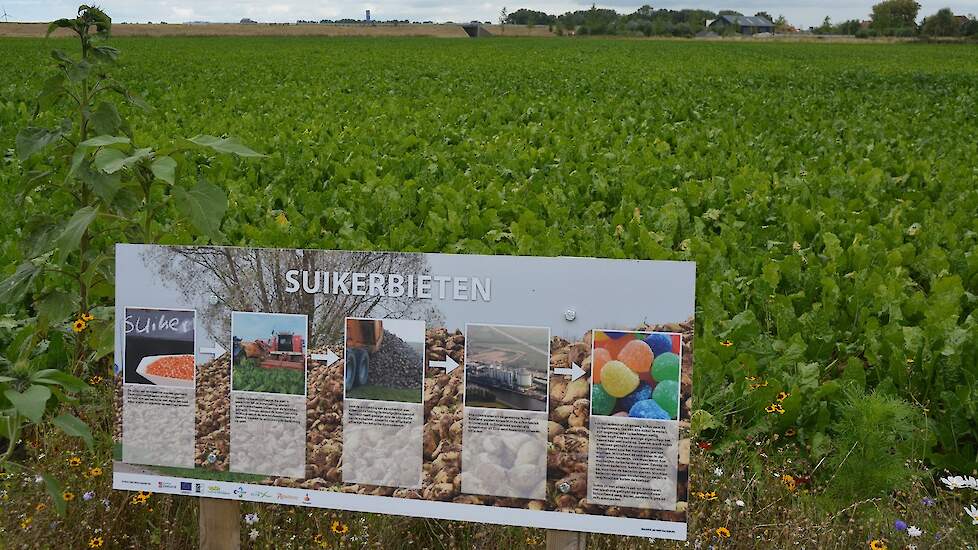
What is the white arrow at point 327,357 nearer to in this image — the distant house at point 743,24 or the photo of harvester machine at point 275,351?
the photo of harvester machine at point 275,351

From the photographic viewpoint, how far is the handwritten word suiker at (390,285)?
2.63m

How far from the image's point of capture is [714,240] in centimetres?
643

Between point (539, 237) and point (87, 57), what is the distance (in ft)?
11.9

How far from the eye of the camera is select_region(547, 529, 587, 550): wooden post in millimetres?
2648

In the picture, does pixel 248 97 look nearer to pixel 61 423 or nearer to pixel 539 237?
pixel 539 237

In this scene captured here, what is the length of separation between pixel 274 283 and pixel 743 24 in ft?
487

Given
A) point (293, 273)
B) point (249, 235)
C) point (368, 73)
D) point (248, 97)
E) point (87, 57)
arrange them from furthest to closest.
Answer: point (368, 73) → point (248, 97) → point (249, 235) → point (87, 57) → point (293, 273)

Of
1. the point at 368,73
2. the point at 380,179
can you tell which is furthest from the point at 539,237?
the point at 368,73

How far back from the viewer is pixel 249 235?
21.0ft

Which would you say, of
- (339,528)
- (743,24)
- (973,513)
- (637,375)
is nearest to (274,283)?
(339,528)

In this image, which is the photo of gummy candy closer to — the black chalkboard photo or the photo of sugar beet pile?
the photo of sugar beet pile

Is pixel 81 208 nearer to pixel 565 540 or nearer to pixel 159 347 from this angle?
pixel 159 347

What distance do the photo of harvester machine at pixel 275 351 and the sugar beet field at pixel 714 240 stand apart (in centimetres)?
40

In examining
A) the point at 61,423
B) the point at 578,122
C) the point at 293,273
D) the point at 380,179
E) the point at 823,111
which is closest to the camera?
the point at 61,423
